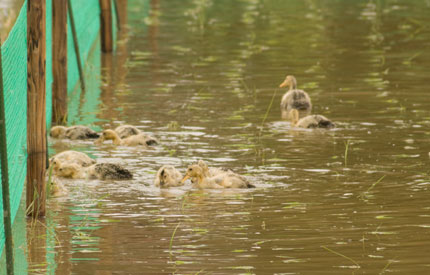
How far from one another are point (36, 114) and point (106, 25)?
438 inches

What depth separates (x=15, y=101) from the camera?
9.05 m

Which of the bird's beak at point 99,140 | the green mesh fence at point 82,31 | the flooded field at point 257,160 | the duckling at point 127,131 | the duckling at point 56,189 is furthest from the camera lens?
the green mesh fence at point 82,31

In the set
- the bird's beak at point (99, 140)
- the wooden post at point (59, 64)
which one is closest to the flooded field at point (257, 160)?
the bird's beak at point (99, 140)

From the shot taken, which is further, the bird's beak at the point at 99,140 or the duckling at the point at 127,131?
the duckling at the point at 127,131

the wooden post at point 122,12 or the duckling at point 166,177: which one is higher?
the duckling at point 166,177

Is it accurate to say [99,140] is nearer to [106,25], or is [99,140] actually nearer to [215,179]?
[215,179]

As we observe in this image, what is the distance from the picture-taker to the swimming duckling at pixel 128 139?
1202 centimetres

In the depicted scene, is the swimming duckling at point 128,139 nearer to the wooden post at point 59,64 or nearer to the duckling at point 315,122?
the wooden post at point 59,64

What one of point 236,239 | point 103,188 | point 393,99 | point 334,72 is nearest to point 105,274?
point 236,239

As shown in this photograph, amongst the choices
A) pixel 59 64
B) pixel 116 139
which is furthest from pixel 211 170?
pixel 59 64

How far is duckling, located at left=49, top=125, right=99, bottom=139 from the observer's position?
12.5 metres

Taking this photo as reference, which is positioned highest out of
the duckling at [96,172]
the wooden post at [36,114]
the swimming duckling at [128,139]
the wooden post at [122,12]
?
the wooden post at [36,114]

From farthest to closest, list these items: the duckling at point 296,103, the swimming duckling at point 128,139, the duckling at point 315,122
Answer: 1. the duckling at point 296,103
2. the duckling at point 315,122
3. the swimming duckling at point 128,139

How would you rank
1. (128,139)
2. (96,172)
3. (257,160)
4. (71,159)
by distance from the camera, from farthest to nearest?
(128,139) → (257,160) → (71,159) → (96,172)
